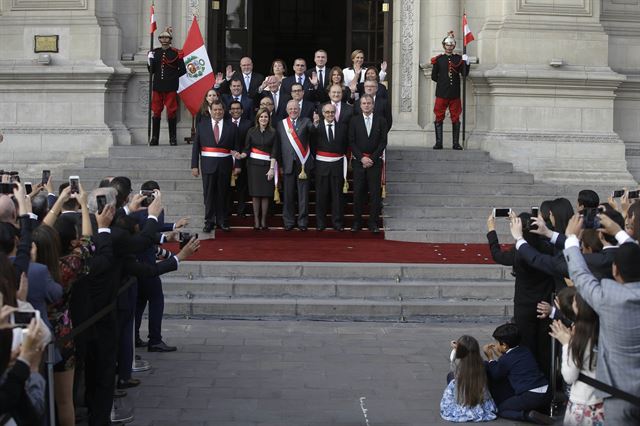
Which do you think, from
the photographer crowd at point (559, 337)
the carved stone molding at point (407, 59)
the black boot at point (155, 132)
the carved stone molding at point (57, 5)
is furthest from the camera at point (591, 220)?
the carved stone molding at point (57, 5)

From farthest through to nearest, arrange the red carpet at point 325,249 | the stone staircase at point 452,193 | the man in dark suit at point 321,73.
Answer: the man in dark suit at point 321,73
the stone staircase at point 452,193
the red carpet at point 325,249

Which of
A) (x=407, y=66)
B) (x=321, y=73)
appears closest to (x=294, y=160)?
(x=321, y=73)

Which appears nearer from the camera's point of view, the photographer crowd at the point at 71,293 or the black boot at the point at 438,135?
the photographer crowd at the point at 71,293

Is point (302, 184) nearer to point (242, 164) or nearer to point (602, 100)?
point (242, 164)

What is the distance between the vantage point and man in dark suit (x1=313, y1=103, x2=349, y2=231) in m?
16.1

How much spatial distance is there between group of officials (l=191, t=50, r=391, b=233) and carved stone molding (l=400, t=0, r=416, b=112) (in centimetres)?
360

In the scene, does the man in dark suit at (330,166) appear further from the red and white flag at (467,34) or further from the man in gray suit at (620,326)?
the man in gray suit at (620,326)

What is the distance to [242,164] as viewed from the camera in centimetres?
1623

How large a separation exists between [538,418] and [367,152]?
856cm

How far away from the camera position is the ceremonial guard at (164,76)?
18.1m

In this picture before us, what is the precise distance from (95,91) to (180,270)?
20.8ft

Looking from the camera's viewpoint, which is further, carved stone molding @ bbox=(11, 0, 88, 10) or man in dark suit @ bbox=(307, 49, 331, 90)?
carved stone molding @ bbox=(11, 0, 88, 10)

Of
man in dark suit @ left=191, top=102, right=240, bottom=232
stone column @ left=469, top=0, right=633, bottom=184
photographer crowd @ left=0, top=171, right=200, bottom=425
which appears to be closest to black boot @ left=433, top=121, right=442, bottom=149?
stone column @ left=469, top=0, right=633, bottom=184

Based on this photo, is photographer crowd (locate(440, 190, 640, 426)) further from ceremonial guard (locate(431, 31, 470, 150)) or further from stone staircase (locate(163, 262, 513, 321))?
ceremonial guard (locate(431, 31, 470, 150))
